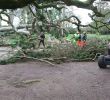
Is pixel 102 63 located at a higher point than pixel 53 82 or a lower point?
lower

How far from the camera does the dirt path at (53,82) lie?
10.6 m

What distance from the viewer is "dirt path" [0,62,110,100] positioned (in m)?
10.6

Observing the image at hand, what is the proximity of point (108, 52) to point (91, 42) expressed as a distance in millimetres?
6241

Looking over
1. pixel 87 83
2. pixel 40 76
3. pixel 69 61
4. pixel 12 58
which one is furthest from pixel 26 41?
pixel 87 83

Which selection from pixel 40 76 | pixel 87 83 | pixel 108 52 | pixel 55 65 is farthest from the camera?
pixel 55 65

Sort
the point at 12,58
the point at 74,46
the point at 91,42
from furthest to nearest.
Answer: the point at 91,42 < the point at 74,46 < the point at 12,58

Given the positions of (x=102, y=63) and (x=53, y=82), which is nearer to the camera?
(x=53, y=82)

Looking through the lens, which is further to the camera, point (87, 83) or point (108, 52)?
point (108, 52)

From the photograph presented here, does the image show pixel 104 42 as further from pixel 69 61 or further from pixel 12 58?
pixel 12 58

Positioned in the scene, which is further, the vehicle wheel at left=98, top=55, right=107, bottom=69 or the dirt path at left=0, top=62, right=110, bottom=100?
the vehicle wheel at left=98, top=55, right=107, bottom=69

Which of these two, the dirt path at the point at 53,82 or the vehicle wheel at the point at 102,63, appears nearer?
the dirt path at the point at 53,82

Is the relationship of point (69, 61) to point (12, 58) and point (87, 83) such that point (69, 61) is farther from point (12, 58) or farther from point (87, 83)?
point (87, 83)

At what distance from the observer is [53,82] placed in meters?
13.3

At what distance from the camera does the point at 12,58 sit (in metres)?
21.0
